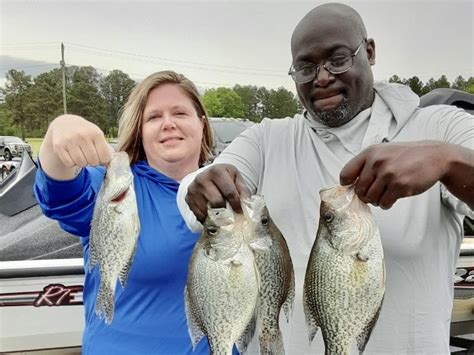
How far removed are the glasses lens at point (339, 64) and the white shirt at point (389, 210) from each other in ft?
0.64

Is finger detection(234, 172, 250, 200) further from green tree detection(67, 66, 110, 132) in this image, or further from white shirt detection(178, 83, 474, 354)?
green tree detection(67, 66, 110, 132)

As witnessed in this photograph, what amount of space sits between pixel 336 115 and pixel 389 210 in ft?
1.24

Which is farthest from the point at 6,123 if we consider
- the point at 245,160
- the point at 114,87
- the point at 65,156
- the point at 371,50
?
the point at 371,50

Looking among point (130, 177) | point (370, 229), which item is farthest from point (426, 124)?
point (130, 177)

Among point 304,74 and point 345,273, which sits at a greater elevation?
point 304,74

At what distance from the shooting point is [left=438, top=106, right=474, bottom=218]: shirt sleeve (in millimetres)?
1607

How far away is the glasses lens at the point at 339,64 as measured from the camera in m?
1.77

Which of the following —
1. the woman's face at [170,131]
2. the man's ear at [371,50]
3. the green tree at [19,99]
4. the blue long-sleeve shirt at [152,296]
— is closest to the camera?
the man's ear at [371,50]

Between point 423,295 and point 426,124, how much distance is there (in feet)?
1.86

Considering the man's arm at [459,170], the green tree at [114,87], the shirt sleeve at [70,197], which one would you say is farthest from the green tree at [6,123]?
the man's arm at [459,170]

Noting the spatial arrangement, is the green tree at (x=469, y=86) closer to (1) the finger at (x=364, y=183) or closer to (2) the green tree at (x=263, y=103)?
(2) the green tree at (x=263, y=103)

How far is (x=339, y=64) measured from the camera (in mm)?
1780

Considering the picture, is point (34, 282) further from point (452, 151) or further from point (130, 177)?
point (452, 151)

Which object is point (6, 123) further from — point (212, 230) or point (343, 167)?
point (343, 167)
